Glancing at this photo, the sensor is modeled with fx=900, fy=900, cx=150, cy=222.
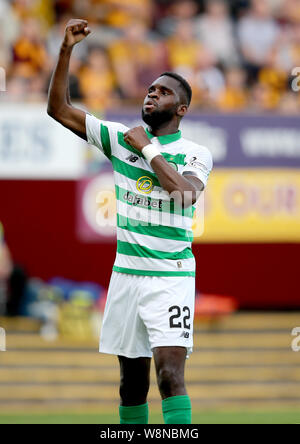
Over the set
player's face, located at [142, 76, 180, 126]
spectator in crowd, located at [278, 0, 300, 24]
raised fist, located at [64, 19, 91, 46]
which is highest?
spectator in crowd, located at [278, 0, 300, 24]

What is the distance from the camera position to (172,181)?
4.89 metres

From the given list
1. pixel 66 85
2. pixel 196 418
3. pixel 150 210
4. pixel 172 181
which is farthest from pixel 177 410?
pixel 196 418

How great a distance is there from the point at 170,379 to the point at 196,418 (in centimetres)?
395

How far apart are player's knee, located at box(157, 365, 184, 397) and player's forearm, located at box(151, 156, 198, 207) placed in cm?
92

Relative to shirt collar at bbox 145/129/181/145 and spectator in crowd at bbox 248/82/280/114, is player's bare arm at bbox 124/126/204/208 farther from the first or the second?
spectator in crowd at bbox 248/82/280/114

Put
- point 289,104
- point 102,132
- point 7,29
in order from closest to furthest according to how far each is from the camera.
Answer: point 102,132 < point 7,29 < point 289,104

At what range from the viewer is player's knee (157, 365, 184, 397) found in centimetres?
494

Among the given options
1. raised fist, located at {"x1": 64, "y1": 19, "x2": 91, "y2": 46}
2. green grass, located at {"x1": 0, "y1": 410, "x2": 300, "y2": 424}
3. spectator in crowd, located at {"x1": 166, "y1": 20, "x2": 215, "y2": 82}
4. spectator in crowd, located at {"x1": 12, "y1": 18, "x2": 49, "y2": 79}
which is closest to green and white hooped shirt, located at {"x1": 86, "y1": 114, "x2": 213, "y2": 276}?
Answer: raised fist, located at {"x1": 64, "y1": 19, "x2": 91, "y2": 46}

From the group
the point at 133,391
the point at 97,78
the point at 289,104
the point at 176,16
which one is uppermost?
the point at 176,16

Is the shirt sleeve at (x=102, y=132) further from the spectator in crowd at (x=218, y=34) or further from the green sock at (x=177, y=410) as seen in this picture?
the spectator in crowd at (x=218, y=34)

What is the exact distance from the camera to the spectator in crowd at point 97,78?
35.9ft

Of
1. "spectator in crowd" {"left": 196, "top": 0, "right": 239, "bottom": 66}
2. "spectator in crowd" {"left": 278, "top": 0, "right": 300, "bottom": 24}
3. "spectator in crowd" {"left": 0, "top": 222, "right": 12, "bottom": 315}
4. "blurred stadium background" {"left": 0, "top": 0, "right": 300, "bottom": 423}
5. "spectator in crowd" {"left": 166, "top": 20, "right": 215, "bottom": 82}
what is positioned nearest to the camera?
"blurred stadium background" {"left": 0, "top": 0, "right": 300, "bottom": 423}

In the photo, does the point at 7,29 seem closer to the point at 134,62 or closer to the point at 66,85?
the point at 134,62

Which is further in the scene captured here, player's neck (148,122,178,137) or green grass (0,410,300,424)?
green grass (0,410,300,424)
